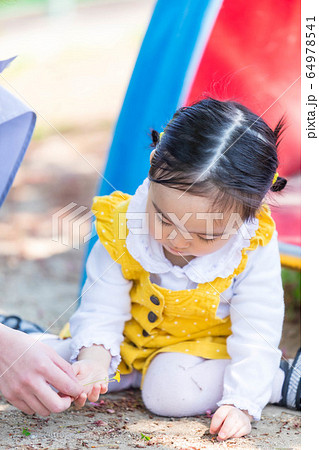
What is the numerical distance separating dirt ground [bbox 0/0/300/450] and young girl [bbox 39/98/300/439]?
0.06 meters

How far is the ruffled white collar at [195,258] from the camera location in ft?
3.71

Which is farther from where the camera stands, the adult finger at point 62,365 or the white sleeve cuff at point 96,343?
the white sleeve cuff at point 96,343

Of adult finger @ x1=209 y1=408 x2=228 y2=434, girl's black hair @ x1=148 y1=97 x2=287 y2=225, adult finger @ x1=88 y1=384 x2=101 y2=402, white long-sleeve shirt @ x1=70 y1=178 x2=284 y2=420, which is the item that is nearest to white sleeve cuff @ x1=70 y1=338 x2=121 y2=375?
white long-sleeve shirt @ x1=70 y1=178 x2=284 y2=420

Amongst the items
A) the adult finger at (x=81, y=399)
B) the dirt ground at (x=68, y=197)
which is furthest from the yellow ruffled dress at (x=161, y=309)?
the adult finger at (x=81, y=399)

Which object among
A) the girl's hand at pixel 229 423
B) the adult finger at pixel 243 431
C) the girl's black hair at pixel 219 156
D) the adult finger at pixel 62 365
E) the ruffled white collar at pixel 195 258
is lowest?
the adult finger at pixel 243 431

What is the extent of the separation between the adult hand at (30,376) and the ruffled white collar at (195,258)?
258 mm

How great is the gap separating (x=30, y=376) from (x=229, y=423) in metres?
0.33

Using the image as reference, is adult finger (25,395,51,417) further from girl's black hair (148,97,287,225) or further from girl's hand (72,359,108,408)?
girl's black hair (148,97,287,225)

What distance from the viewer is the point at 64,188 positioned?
9.20ft

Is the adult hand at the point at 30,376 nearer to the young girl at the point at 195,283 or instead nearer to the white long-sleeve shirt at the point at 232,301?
the young girl at the point at 195,283

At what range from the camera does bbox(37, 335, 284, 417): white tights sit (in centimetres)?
114

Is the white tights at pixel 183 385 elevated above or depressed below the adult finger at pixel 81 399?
below

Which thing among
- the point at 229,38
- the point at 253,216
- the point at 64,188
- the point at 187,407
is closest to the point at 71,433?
the point at 187,407
